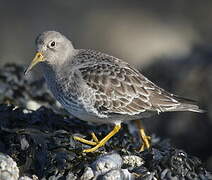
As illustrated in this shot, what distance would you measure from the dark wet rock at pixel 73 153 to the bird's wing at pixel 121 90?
463mm

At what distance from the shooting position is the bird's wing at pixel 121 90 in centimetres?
703

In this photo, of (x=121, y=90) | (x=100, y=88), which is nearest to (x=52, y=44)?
(x=100, y=88)

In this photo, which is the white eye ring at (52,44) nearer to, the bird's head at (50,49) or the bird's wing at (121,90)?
the bird's head at (50,49)

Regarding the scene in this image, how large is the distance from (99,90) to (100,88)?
0.03m

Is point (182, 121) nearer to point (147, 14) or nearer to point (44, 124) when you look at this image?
point (44, 124)

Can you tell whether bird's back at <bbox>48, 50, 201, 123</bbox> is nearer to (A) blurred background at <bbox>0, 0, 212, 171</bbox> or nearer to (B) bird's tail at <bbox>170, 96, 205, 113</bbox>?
(B) bird's tail at <bbox>170, 96, 205, 113</bbox>

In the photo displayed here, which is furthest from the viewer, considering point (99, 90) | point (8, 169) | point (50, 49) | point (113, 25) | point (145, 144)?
point (113, 25)

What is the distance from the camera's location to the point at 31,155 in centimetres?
629

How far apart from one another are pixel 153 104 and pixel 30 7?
450 inches

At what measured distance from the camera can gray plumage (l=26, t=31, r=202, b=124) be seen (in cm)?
698

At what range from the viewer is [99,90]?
7051mm

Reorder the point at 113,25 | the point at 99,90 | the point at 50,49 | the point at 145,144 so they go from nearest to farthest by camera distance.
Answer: the point at 99,90, the point at 145,144, the point at 50,49, the point at 113,25

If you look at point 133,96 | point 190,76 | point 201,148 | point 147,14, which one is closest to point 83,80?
point 133,96

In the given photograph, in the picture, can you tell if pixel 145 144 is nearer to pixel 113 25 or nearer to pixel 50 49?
pixel 50 49
